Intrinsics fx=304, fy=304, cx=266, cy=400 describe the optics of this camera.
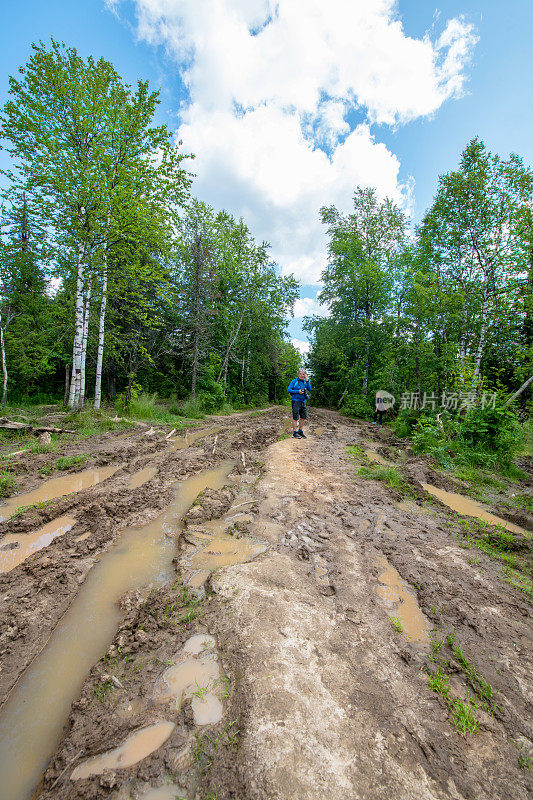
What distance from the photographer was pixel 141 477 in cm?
632

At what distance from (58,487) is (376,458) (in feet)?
24.8

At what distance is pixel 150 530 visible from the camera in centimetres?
427

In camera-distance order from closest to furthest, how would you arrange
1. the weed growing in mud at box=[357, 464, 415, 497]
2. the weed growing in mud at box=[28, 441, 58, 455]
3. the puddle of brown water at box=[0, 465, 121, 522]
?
the puddle of brown water at box=[0, 465, 121, 522], the weed growing in mud at box=[357, 464, 415, 497], the weed growing in mud at box=[28, 441, 58, 455]

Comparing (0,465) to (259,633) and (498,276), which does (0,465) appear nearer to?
(259,633)

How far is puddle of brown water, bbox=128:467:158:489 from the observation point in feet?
19.3

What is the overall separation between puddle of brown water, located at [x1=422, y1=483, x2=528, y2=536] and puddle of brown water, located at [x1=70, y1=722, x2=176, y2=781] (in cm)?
528

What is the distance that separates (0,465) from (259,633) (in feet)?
20.5

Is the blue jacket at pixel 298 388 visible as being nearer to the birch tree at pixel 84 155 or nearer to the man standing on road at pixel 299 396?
the man standing on road at pixel 299 396

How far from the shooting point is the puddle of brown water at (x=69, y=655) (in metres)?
1.76

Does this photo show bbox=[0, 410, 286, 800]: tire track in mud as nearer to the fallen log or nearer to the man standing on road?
the man standing on road

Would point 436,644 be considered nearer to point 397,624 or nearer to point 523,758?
point 397,624

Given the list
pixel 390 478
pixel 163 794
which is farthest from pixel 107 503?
pixel 390 478

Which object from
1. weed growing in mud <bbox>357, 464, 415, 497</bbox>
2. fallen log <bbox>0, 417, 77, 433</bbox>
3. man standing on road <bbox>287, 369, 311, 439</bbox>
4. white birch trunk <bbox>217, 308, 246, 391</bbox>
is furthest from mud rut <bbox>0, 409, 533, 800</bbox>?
white birch trunk <bbox>217, 308, 246, 391</bbox>

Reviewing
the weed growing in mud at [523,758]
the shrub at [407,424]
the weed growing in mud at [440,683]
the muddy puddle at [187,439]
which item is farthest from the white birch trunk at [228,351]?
the weed growing in mud at [523,758]
